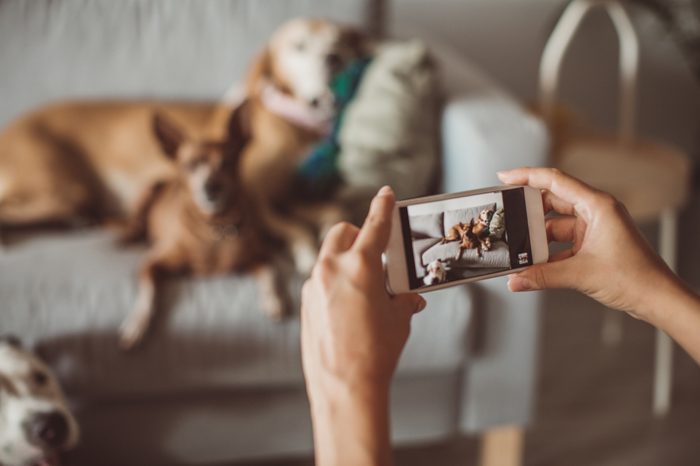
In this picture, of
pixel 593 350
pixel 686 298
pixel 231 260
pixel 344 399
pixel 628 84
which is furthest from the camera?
pixel 593 350

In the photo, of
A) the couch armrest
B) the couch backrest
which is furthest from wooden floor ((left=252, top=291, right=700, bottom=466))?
the couch backrest

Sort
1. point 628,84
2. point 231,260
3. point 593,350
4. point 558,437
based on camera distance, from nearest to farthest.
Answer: point 231,260 → point 558,437 → point 628,84 → point 593,350

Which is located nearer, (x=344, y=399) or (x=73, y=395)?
(x=344, y=399)

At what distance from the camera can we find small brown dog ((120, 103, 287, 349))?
1.34m

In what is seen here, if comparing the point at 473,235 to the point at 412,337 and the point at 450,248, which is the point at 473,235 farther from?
the point at 412,337

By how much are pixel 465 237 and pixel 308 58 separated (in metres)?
1.16

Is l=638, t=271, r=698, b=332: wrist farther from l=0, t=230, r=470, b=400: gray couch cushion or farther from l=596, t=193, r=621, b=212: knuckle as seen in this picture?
l=0, t=230, r=470, b=400: gray couch cushion

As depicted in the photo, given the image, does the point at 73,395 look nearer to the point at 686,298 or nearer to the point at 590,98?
the point at 686,298

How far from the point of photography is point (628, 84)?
1887 millimetres

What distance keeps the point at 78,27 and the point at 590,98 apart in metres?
1.68

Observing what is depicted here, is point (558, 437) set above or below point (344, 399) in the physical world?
below

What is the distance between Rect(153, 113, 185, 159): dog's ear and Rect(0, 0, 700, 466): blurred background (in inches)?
8.8

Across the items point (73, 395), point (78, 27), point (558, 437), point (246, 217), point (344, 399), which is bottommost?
point (558, 437)

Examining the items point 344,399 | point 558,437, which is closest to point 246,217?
point 558,437
